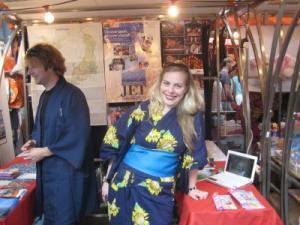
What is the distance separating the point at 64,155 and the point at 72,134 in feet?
0.39

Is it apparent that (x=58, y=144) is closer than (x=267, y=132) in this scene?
Yes

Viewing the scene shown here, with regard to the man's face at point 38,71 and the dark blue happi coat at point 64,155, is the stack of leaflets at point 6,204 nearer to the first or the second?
the dark blue happi coat at point 64,155

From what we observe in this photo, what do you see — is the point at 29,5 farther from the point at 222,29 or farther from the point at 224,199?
the point at 224,199

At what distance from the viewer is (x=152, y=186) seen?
157cm

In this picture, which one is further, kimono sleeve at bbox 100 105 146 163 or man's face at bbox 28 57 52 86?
man's face at bbox 28 57 52 86

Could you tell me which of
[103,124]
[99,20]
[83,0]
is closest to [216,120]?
[103,124]

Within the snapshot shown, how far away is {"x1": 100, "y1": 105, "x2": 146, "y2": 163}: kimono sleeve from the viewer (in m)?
1.67

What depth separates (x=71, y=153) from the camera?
1.78m

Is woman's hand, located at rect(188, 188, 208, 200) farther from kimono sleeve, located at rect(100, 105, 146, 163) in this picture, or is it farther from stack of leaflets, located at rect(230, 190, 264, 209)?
kimono sleeve, located at rect(100, 105, 146, 163)

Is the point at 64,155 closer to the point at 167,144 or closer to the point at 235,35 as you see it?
the point at 167,144

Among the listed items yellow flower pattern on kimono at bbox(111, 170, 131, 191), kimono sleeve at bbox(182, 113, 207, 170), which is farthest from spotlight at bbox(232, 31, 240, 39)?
yellow flower pattern on kimono at bbox(111, 170, 131, 191)

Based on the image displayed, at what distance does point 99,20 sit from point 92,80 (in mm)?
498

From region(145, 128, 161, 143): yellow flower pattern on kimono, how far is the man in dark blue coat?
0.42 metres

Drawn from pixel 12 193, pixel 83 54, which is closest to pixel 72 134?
pixel 12 193
